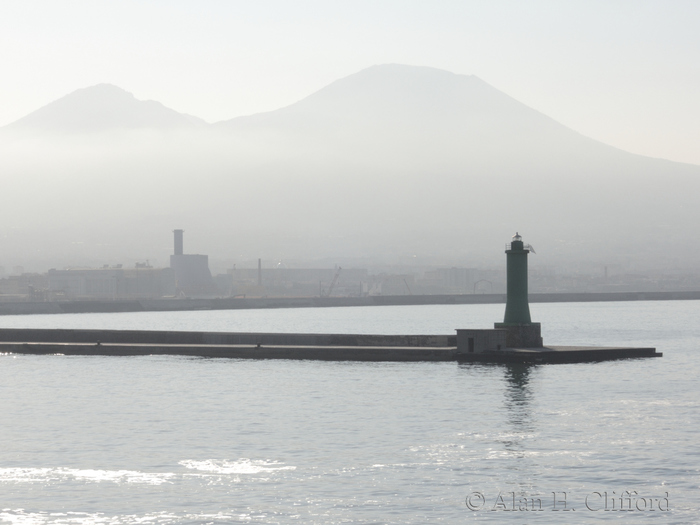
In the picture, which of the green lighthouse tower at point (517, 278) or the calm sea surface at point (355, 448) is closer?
the calm sea surface at point (355, 448)

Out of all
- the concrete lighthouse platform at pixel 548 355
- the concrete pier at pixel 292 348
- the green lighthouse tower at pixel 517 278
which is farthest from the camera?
the concrete pier at pixel 292 348

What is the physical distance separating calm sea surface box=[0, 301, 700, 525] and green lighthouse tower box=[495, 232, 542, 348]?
2.92 meters

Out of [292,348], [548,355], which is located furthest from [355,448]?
[292,348]

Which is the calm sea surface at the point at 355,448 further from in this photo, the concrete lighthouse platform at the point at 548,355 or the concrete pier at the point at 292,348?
the concrete pier at the point at 292,348

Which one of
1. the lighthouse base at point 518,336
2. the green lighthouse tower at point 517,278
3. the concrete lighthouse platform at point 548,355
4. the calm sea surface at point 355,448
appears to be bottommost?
the calm sea surface at point 355,448

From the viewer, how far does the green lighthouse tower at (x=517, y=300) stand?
1610 inches

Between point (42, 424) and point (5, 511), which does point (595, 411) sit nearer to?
point (42, 424)

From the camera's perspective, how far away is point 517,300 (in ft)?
134

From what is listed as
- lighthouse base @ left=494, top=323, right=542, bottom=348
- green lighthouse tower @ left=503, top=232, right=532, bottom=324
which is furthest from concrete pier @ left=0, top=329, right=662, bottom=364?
green lighthouse tower @ left=503, top=232, right=532, bottom=324

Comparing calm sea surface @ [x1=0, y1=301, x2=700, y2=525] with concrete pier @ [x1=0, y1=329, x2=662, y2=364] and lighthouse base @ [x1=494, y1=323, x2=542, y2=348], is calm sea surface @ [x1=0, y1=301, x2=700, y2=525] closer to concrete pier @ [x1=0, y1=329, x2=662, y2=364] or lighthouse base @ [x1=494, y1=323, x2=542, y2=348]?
lighthouse base @ [x1=494, y1=323, x2=542, y2=348]

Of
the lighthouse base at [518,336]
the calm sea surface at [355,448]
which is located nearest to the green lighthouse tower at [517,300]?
the lighthouse base at [518,336]

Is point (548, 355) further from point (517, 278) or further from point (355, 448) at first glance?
point (355, 448)

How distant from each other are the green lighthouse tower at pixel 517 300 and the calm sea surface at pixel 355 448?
2915mm

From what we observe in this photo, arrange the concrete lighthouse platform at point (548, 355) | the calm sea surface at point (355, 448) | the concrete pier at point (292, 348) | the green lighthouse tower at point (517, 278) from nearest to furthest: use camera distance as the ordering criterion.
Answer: the calm sea surface at point (355, 448) → the concrete lighthouse platform at point (548, 355) → the green lighthouse tower at point (517, 278) → the concrete pier at point (292, 348)
